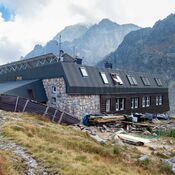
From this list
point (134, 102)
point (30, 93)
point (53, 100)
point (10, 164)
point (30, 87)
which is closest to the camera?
point (10, 164)

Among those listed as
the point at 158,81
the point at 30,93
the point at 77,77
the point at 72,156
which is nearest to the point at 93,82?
the point at 77,77

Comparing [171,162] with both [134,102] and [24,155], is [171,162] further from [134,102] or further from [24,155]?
[134,102]

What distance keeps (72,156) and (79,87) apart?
1714cm

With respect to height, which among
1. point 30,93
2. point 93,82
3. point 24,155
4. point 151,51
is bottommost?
point 24,155

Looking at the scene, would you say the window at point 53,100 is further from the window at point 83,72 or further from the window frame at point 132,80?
the window frame at point 132,80

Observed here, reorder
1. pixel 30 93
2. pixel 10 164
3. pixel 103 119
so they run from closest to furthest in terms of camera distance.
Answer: pixel 10 164, pixel 103 119, pixel 30 93

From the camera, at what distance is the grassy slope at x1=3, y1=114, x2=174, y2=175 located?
395 inches

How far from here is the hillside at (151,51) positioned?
14300 cm

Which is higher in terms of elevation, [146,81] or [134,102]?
[146,81]

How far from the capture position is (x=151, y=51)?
158m

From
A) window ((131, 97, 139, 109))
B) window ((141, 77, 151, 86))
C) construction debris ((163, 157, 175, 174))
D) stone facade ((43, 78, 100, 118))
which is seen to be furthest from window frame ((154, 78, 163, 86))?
construction debris ((163, 157, 175, 174))

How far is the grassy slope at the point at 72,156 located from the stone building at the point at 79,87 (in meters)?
12.7

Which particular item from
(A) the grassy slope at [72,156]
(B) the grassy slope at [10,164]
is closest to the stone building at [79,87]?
(A) the grassy slope at [72,156]

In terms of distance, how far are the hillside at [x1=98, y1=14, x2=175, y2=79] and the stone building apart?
3880 inches
